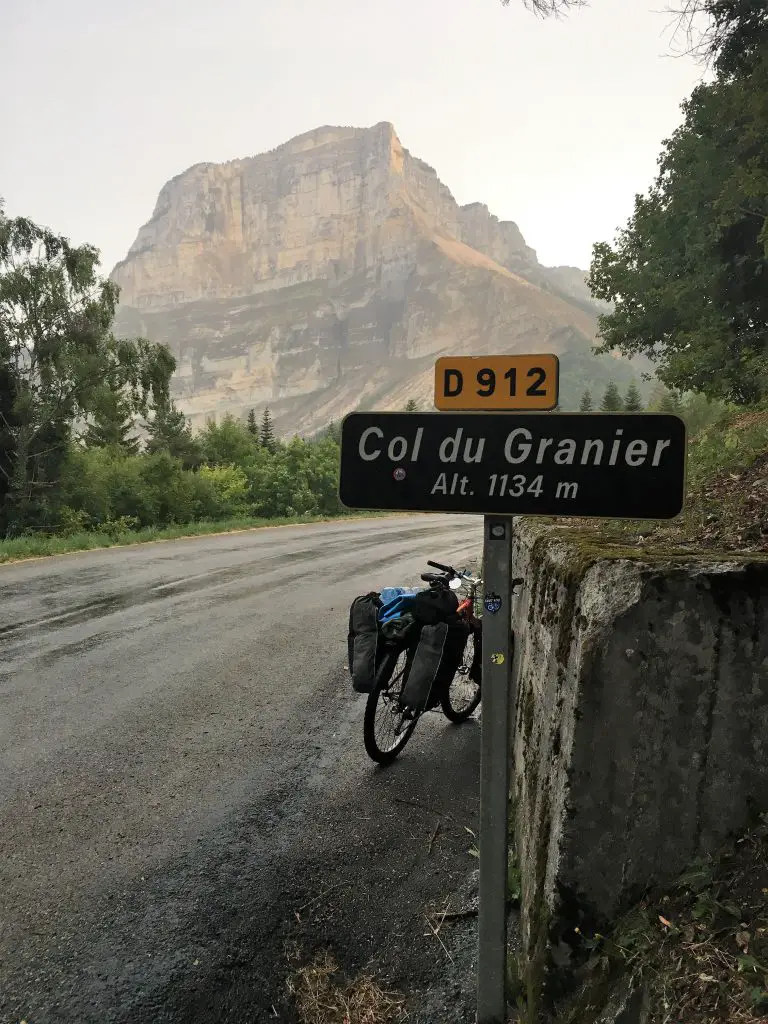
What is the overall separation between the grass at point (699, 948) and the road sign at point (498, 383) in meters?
1.26

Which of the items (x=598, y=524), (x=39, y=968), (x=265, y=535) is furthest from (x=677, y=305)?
(x=39, y=968)

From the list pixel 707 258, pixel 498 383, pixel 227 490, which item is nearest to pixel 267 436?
pixel 227 490

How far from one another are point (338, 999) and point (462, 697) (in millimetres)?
2688

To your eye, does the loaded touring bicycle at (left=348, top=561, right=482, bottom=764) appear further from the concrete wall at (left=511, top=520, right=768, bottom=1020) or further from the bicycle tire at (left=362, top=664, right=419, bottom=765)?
the concrete wall at (left=511, top=520, right=768, bottom=1020)

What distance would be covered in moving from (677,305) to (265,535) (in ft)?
→ 44.5

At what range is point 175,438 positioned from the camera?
38.0m

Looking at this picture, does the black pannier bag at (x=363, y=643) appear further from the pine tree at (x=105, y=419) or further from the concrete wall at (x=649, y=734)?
the pine tree at (x=105, y=419)

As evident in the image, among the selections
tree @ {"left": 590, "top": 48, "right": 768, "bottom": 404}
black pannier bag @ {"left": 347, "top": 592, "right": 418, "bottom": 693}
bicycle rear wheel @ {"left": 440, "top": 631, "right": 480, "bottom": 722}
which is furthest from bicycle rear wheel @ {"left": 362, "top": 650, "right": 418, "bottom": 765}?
tree @ {"left": 590, "top": 48, "right": 768, "bottom": 404}

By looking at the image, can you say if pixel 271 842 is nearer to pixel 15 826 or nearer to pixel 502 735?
pixel 15 826

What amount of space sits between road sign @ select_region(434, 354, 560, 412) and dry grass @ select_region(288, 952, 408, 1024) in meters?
1.94

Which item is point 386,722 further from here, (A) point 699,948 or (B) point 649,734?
(A) point 699,948

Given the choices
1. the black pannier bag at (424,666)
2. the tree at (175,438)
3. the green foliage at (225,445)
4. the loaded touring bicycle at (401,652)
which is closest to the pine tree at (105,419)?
the green foliage at (225,445)

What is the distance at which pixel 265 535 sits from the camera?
18203 millimetres

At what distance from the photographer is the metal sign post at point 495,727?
181 cm
